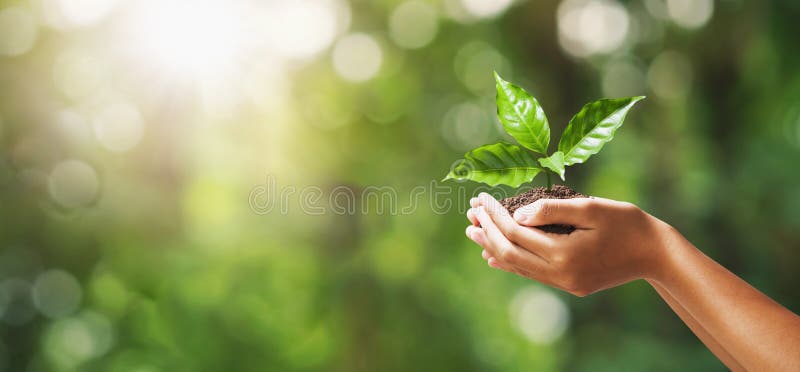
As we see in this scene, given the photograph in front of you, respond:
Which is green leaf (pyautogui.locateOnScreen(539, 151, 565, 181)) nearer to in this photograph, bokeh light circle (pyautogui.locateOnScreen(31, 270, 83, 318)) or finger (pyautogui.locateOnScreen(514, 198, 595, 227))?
finger (pyautogui.locateOnScreen(514, 198, 595, 227))

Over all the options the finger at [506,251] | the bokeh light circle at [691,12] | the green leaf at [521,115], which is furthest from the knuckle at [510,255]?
the bokeh light circle at [691,12]

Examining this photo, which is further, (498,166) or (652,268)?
(498,166)

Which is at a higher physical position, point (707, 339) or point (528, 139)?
point (528, 139)

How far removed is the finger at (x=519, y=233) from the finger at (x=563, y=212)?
21 mm

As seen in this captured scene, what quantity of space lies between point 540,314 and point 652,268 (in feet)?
10.4

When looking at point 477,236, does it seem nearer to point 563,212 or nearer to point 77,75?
point 563,212

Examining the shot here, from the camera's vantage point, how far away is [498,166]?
1.07 m

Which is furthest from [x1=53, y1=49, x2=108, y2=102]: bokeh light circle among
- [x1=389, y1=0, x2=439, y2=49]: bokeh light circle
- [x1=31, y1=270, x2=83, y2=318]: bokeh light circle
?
[x1=389, y1=0, x2=439, y2=49]: bokeh light circle

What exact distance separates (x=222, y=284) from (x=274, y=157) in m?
0.99

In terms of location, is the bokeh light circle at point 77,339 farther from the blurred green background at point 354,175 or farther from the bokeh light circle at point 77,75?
the bokeh light circle at point 77,75

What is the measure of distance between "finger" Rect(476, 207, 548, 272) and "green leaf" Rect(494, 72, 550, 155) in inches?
6.2

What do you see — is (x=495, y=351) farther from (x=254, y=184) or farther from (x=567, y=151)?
(x=567, y=151)

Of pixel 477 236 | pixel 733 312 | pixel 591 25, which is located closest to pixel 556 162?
pixel 477 236

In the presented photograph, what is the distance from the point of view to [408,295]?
4.29 m
